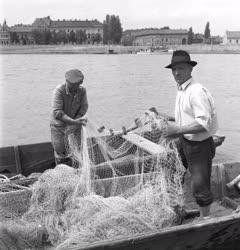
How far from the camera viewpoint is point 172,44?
159500 millimetres

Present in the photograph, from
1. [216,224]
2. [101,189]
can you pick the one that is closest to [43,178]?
[101,189]

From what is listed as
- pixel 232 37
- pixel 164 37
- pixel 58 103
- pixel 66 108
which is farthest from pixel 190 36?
pixel 58 103

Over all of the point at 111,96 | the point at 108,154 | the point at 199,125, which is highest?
the point at 199,125

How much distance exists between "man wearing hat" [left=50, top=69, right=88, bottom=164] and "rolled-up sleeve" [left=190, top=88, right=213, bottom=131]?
2192 mm

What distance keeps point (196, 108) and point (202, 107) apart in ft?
0.22

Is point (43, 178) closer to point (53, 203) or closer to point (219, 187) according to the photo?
point (53, 203)

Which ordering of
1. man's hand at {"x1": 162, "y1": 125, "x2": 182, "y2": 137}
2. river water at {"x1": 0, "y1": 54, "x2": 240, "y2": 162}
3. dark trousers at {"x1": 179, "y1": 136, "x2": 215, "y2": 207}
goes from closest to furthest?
man's hand at {"x1": 162, "y1": 125, "x2": 182, "y2": 137} → dark trousers at {"x1": 179, "y1": 136, "x2": 215, "y2": 207} → river water at {"x1": 0, "y1": 54, "x2": 240, "y2": 162}

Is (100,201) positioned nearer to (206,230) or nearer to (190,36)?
(206,230)

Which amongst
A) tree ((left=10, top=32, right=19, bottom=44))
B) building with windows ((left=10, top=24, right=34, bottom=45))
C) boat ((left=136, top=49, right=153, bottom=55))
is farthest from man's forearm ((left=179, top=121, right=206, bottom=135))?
tree ((left=10, top=32, right=19, bottom=44))

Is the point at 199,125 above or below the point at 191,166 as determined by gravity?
above

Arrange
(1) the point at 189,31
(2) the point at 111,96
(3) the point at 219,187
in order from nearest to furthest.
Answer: (3) the point at 219,187 → (2) the point at 111,96 → (1) the point at 189,31

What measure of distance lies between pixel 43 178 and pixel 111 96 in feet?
67.8

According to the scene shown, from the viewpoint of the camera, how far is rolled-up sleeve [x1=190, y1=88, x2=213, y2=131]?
15.3 ft

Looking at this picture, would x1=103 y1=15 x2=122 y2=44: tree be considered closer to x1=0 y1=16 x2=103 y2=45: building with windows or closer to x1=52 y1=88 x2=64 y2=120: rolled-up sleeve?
x1=0 y1=16 x2=103 y2=45: building with windows
